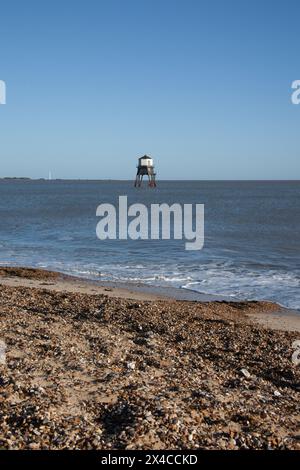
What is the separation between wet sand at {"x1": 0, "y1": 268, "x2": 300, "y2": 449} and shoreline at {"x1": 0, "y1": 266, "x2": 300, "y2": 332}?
0.49 metres

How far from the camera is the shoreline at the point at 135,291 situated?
13305 millimetres

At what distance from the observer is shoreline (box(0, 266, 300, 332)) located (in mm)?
13305

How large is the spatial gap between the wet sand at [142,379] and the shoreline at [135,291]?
489mm

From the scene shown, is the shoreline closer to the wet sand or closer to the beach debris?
the wet sand

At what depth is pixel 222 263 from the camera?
2256 cm

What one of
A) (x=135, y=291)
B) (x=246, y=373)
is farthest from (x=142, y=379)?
(x=135, y=291)

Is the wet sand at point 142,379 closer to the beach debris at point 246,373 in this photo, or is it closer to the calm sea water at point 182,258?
the beach debris at point 246,373

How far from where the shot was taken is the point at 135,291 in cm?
1681

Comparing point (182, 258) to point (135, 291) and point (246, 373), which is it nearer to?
point (135, 291)

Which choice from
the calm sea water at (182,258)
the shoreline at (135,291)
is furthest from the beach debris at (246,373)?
the calm sea water at (182,258)

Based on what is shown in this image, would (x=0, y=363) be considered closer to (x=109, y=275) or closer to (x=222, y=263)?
(x=109, y=275)

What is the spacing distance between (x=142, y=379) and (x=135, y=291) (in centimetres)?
927

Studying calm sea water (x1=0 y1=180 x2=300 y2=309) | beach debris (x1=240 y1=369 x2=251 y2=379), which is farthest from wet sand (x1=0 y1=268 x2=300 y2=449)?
calm sea water (x1=0 y1=180 x2=300 y2=309)
